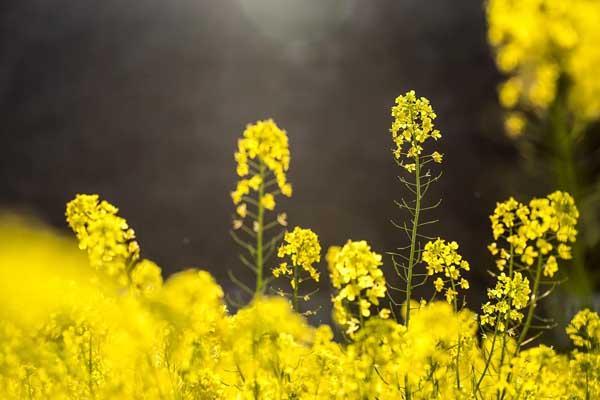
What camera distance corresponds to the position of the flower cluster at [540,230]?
15.5 feet

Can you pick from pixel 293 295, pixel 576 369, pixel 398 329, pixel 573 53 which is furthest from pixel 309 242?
pixel 573 53

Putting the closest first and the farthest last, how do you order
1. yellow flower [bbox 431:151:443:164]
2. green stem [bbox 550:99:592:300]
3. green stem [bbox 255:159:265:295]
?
1. green stem [bbox 550:99:592:300]
2. green stem [bbox 255:159:265:295]
3. yellow flower [bbox 431:151:443:164]

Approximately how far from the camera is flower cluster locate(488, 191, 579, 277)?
15.5 feet

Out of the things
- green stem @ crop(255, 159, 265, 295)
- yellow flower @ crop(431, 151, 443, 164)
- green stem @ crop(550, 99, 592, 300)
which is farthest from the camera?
yellow flower @ crop(431, 151, 443, 164)

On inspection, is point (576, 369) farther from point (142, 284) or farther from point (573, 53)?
point (573, 53)

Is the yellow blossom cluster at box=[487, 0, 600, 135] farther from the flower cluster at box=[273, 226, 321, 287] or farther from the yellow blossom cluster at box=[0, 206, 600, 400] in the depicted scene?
the flower cluster at box=[273, 226, 321, 287]

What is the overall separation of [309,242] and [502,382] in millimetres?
1920

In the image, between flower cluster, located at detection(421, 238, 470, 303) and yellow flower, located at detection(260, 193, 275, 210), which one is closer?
yellow flower, located at detection(260, 193, 275, 210)

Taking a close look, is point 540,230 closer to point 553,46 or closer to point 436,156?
point 436,156

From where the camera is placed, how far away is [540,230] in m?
4.88

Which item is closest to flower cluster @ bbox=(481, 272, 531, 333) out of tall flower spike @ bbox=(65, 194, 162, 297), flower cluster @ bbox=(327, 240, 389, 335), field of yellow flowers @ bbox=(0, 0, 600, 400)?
field of yellow flowers @ bbox=(0, 0, 600, 400)

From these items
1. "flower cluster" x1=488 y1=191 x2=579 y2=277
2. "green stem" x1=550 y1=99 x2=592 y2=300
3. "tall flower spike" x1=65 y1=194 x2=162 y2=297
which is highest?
"flower cluster" x1=488 y1=191 x2=579 y2=277

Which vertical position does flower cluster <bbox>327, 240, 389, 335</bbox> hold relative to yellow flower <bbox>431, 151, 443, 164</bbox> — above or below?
below

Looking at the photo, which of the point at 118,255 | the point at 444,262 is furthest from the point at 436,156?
the point at 118,255
